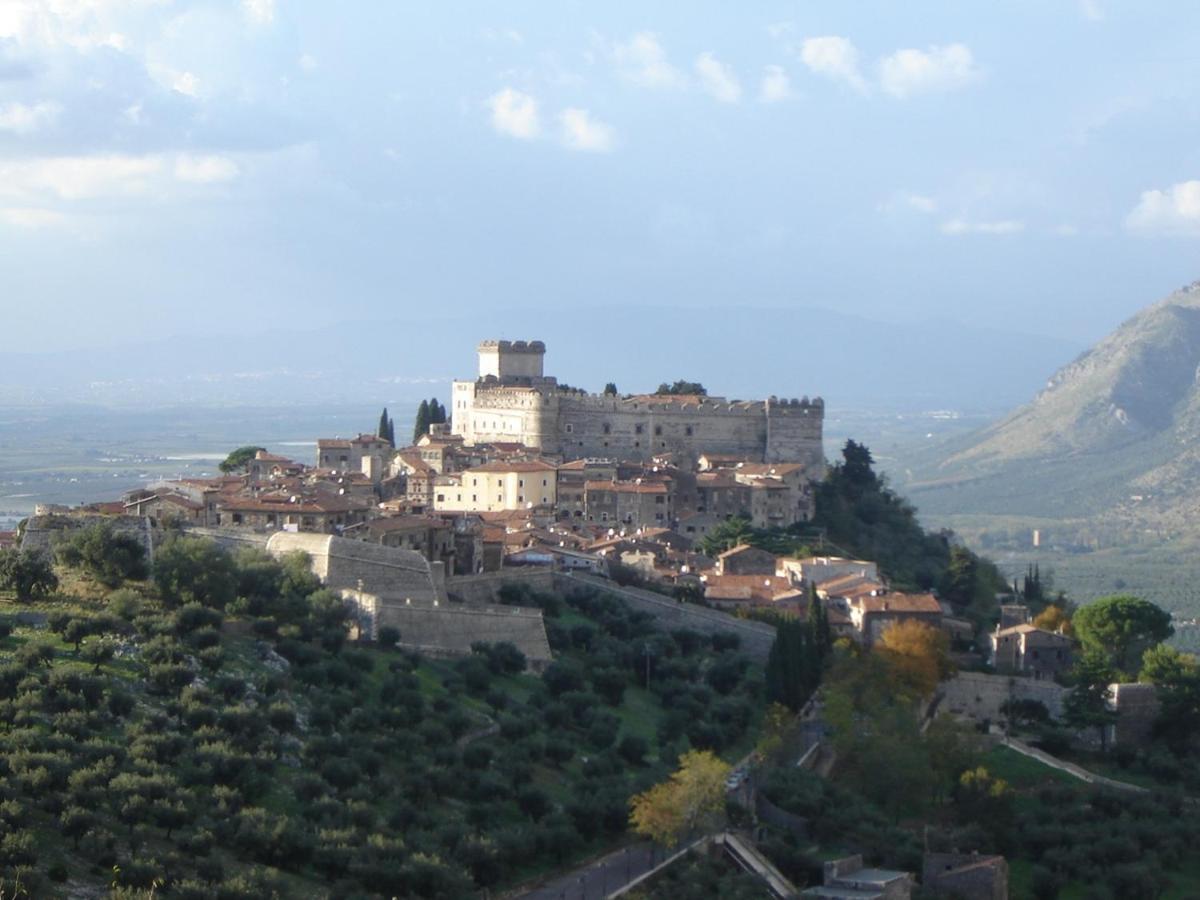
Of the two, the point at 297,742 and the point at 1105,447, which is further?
the point at 1105,447

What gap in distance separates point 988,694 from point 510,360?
3142 cm

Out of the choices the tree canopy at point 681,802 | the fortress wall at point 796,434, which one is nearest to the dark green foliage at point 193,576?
the tree canopy at point 681,802

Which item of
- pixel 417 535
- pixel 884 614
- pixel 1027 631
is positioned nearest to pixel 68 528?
pixel 417 535

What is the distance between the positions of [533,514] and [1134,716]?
1690 cm

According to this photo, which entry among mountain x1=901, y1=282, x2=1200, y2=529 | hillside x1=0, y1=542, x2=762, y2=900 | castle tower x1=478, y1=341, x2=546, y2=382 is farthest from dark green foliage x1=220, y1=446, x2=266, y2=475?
mountain x1=901, y1=282, x2=1200, y2=529

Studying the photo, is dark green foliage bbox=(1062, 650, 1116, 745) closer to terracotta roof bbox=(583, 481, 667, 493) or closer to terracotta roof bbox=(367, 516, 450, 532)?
terracotta roof bbox=(367, 516, 450, 532)

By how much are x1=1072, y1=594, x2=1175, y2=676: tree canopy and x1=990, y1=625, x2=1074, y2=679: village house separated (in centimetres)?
106

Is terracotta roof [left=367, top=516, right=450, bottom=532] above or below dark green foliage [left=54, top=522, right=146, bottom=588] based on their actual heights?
above

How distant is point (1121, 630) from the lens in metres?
48.0

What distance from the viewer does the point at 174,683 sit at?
30891 mm

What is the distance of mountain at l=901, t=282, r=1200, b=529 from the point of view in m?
126

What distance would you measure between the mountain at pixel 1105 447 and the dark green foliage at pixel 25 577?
89817 millimetres

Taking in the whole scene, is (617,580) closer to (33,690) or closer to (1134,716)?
(1134,716)

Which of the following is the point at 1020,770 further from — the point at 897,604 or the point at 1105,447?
the point at 1105,447
